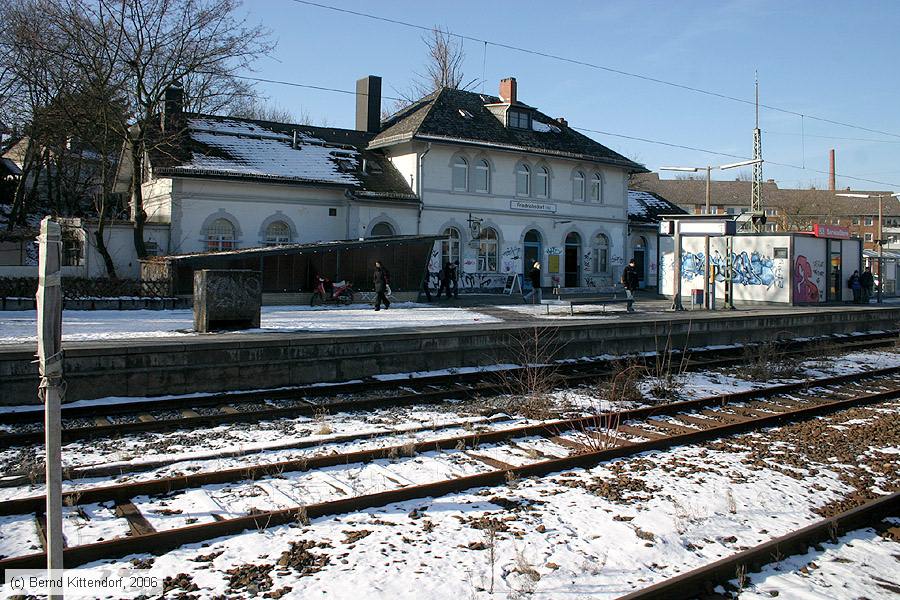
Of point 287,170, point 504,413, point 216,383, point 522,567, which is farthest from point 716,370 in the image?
point 287,170

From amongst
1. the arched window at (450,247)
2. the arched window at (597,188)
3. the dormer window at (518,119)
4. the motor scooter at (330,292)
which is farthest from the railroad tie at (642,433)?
the arched window at (597,188)

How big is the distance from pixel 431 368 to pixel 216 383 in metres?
4.51

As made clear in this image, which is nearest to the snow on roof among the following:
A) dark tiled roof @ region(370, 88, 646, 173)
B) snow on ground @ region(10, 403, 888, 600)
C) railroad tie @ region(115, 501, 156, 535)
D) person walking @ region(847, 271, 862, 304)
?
dark tiled roof @ region(370, 88, 646, 173)

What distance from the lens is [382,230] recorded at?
34969 millimetres

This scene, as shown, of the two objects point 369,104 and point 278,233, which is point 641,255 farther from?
point 278,233

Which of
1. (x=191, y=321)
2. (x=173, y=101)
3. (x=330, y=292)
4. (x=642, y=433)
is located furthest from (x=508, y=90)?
(x=642, y=433)

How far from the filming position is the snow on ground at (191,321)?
15977 millimetres

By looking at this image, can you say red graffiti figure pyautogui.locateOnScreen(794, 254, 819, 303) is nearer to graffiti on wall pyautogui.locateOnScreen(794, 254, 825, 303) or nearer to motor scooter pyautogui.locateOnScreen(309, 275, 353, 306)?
graffiti on wall pyautogui.locateOnScreen(794, 254, 825, 303)

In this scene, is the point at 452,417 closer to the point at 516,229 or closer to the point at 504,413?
the point at 504,413

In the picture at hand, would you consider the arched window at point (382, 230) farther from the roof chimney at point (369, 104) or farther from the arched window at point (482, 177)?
the roof chimney at point (369, 104)

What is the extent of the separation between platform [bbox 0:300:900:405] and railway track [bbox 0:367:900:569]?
4.61m

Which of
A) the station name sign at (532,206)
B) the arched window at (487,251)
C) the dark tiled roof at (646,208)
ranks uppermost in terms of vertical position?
the dark tiled roof at (646,208)

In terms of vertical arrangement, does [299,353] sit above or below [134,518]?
above

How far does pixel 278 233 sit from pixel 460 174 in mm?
9708
